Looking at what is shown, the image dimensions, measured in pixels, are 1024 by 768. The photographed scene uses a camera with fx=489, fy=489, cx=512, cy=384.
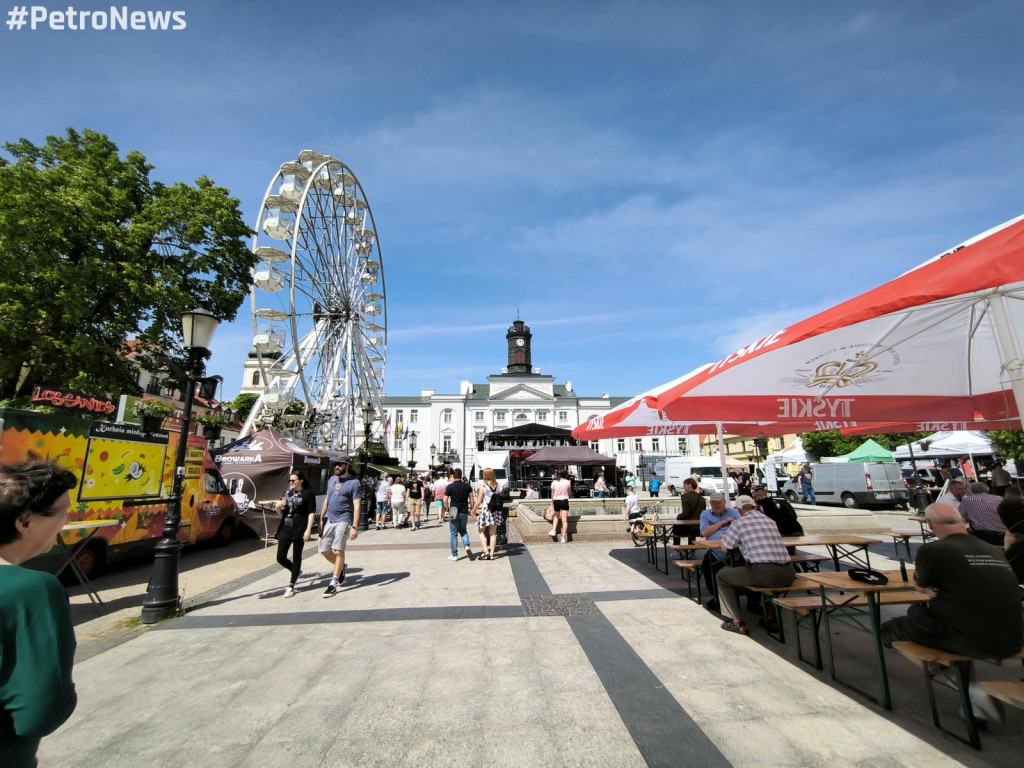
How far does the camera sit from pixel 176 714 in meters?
3.60

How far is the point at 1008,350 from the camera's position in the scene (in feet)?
12.7

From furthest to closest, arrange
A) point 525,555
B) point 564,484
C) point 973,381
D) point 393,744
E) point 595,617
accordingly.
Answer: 1. point 564,484
2. point 525,555
3. point 973,381
4. point 595,617
5. point 393,744

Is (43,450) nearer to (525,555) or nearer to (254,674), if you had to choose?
(254,674)

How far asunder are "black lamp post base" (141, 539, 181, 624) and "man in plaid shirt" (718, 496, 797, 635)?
6436 mm

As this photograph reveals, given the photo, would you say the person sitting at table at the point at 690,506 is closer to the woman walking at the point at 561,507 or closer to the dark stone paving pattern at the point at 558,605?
the dark stone paving pattern at the point at 558,605

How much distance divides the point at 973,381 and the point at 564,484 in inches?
298

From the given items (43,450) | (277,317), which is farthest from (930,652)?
(277,317)

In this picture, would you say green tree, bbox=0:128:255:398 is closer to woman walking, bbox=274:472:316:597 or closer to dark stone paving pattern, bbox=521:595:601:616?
woman walking, bbox=274:472:316:597

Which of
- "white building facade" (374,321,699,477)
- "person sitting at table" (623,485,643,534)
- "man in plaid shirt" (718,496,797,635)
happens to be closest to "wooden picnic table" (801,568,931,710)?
"man in plaid shirt" (718,496,797,635)

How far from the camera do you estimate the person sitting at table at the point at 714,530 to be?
610 centimetres

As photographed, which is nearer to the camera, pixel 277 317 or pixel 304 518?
pixel 304 518

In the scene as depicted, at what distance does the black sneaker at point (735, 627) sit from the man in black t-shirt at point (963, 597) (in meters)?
1.73

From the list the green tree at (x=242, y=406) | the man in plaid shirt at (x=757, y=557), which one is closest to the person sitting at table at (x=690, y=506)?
the man in plaid shirt at (x=757, y=557)

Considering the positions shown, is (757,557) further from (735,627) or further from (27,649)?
(27,649)
